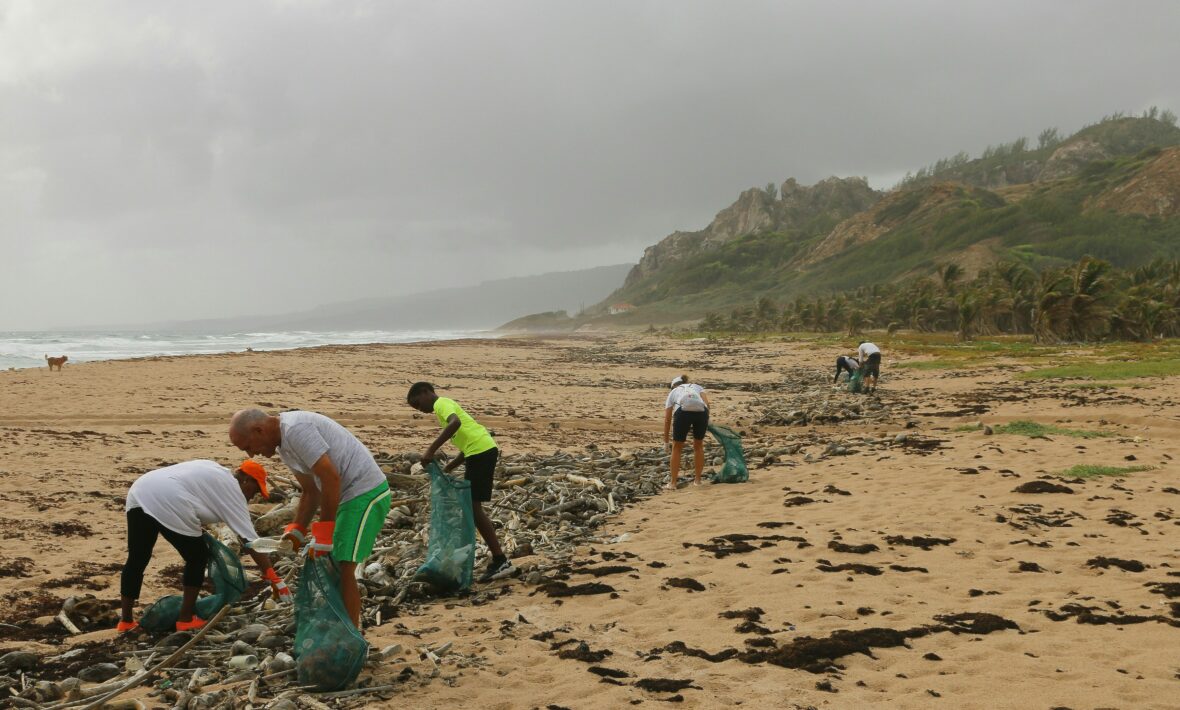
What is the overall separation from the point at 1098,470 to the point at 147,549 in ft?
36.0

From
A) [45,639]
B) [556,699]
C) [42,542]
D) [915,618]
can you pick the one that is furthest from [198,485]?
[915,618]

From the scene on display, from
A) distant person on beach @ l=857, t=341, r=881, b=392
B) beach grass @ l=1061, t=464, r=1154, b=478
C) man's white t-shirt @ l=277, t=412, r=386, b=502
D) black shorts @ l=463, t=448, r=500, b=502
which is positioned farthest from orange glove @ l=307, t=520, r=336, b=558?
distant person on beach @ l=857, t=341, r=881, b=392

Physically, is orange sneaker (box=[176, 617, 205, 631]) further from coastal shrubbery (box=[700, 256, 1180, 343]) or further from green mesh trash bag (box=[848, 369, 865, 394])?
coastal shrubbery (box=[700, 256, 1180, 343])

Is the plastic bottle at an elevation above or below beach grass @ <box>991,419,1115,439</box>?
above

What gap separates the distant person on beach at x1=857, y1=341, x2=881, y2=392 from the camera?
19.9m

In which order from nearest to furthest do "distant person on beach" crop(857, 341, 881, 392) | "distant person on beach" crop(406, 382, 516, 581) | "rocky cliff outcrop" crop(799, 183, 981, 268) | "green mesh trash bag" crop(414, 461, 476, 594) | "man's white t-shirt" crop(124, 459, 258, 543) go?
"man's white t-shirt" crop(124, 459, 258, 543) < "green mesh trash bag" crop(414, 461, 476, 594) < "distant person on beach" crop(406, 382, 516, 581) < "distant person on beach" crop(857, 341, 881, 392) < "rocky cliff outcrop" crop(799, 183, 981, 268)

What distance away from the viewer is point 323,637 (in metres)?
4.12

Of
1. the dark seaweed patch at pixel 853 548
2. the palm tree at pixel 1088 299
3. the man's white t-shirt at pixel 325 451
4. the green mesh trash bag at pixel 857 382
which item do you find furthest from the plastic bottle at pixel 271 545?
the palm tree at pixel 1088 299

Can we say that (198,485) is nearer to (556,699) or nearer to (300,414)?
(300,414)

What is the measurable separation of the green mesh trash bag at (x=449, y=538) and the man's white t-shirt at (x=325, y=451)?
1.49 m

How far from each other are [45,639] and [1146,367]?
27581 mm

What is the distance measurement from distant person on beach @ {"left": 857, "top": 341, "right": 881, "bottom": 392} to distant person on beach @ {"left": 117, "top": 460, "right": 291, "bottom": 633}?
18.0 metres

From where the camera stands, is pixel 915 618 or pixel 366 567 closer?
pixel 915 618

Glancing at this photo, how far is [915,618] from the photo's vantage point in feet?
16.5
